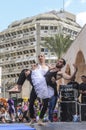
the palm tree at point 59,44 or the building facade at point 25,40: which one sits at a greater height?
the building facade at point 25,40

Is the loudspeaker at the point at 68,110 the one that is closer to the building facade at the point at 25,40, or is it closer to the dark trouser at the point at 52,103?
the dark trouser at the point at 52,103

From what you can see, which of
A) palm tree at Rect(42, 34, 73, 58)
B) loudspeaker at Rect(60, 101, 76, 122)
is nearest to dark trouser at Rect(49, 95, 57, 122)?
loudspeaker at Rect(60, 101, 76, 122)

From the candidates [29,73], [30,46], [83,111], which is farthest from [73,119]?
[30,46]

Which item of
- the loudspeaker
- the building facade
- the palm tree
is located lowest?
the loudspeaker

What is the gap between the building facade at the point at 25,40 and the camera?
332 feet

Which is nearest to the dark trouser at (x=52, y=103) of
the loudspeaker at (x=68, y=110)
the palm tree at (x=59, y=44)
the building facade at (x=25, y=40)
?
the loudspeaker at (x=68, y=110)

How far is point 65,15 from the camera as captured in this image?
12119 centimetres

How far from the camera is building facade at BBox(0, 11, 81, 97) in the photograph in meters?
101

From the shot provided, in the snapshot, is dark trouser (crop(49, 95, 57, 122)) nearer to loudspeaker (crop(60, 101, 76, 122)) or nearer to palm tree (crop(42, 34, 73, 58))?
loudspeaker (crop(60, 101, 76, 122))

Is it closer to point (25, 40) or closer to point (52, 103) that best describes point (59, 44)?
point (52, 103)

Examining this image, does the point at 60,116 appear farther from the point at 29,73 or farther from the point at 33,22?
the point at 33,22

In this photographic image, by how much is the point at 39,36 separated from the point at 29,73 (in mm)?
92038

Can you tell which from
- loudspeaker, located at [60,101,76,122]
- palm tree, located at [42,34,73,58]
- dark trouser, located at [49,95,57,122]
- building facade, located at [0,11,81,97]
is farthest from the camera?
building facade, located at [0,11,81,97]

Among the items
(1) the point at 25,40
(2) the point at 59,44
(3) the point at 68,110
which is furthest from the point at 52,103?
(1) the point at 25,40
